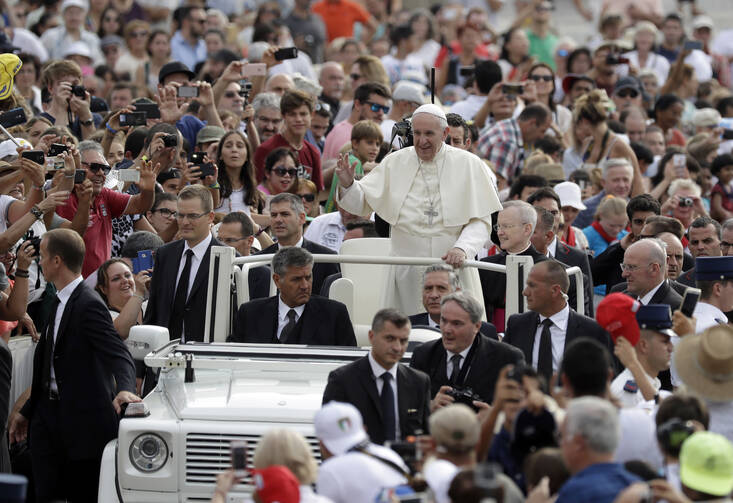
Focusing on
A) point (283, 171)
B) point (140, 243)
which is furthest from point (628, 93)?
point (140, 243)

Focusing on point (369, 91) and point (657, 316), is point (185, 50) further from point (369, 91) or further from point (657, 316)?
point (657, 316)

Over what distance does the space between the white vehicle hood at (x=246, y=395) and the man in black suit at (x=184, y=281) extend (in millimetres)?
1132

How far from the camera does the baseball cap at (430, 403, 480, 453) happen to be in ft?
21.1

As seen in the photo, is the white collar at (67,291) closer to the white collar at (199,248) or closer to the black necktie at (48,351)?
the black necktie at (48,351)

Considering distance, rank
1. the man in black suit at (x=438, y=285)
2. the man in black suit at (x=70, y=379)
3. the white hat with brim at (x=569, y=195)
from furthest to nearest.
→ the white hat with brim at (x=569, y=195) < the man in black suit at (x=438, y=285) < the man in black suit at (x=70, y=379)

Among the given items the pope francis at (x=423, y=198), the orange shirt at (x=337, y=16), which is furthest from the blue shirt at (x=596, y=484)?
the orange shirt at (x=337, y=16)

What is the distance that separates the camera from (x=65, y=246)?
9305mm

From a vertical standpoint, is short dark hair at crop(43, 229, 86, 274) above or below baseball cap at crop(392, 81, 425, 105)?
below

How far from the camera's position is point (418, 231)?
35.4ft

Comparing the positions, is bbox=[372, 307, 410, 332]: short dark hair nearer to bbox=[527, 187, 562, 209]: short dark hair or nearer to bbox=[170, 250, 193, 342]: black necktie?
bbox=[170, 250, 193, 342]: black necktie

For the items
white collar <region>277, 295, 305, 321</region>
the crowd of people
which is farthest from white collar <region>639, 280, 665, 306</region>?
white collar <region>277, 295, 305, 321</region>

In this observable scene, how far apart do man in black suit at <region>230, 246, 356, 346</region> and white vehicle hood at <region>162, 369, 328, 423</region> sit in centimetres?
47

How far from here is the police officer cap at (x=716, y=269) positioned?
986 cm

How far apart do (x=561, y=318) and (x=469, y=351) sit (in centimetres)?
100
